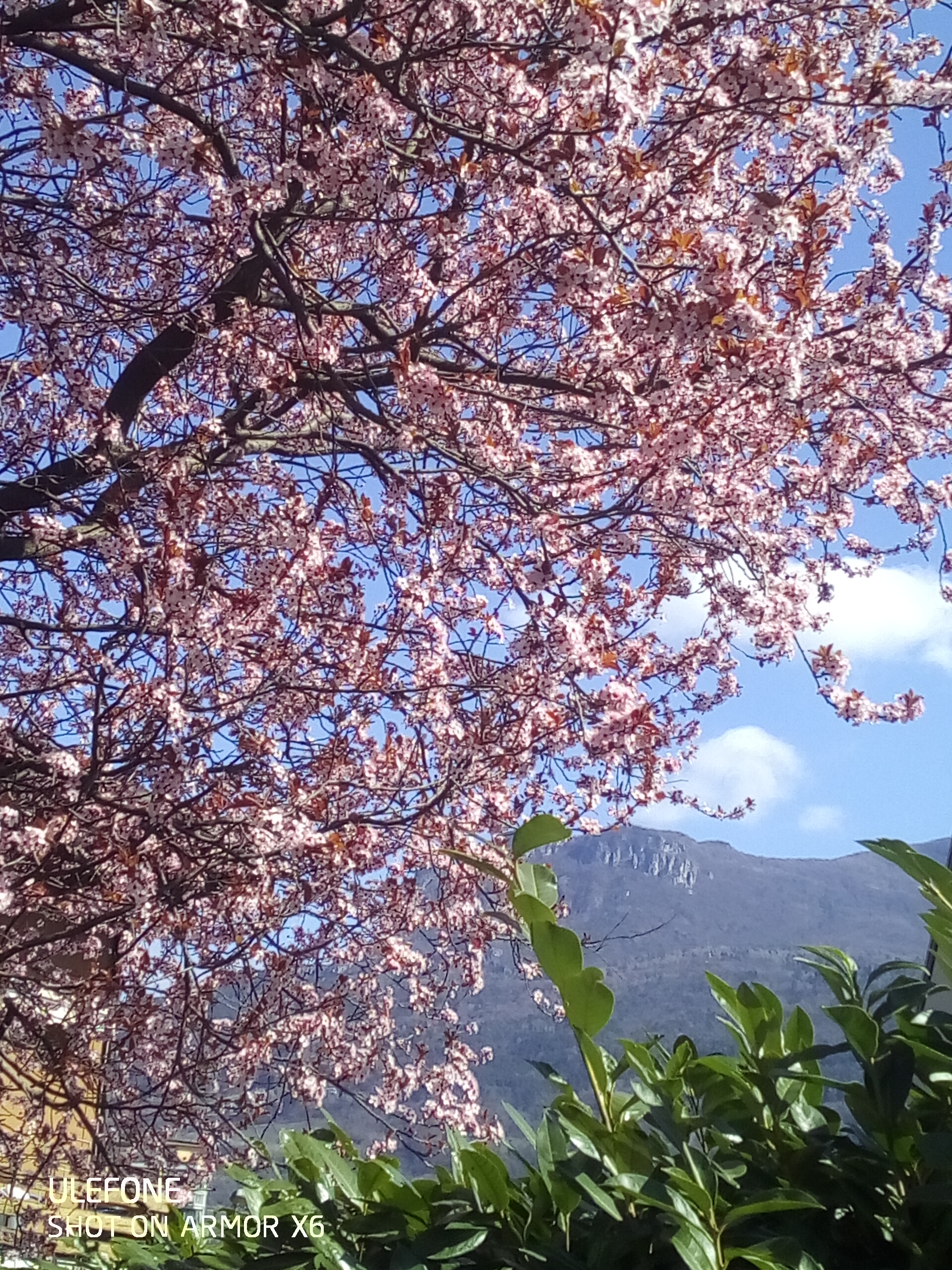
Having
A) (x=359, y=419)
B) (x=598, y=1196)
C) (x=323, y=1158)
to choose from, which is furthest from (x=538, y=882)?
(x=359, y=419)

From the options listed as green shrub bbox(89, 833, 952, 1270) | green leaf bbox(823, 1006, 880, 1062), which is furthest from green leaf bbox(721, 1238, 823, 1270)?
green leaf bbox(823, 1006, 880, 1062)

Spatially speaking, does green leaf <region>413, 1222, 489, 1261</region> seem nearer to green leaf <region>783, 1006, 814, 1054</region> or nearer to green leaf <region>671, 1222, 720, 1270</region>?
green leaf <region>671, 1222, 720, 1270</region>

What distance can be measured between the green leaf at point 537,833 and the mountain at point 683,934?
11 centimetres

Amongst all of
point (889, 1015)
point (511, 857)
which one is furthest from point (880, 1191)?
point (511, 857)

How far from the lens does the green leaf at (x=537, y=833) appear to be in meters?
0.98

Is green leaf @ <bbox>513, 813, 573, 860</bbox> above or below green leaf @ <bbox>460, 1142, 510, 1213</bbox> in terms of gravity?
above

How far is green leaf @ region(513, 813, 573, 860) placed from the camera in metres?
0.98

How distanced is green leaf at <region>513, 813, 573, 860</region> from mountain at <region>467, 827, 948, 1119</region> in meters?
0.11

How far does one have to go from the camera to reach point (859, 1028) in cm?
97

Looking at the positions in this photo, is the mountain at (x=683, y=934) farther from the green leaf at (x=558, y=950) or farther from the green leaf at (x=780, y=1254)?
the green leaf at (x=780, y=1254)

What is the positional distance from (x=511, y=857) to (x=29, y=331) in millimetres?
4062

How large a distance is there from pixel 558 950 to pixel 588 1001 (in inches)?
2.5

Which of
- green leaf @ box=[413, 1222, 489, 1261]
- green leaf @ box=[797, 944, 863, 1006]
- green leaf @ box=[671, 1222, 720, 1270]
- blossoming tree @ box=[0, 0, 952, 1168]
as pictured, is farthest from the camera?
blossoming tree @ box=[0, 0, 952, 1168]

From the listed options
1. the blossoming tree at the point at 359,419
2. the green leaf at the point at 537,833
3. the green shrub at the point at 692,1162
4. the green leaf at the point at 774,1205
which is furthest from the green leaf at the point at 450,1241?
the blossoming tree at the point at 359,419
